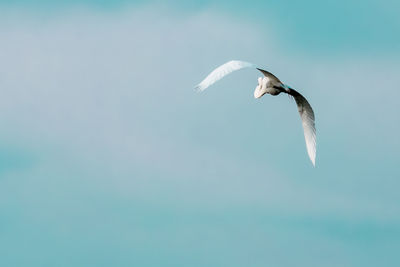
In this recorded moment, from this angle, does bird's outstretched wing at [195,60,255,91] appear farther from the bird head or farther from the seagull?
the bird head

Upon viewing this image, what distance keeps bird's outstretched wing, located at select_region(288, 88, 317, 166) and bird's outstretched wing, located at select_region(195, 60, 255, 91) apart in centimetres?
989

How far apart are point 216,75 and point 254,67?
317 centimetres

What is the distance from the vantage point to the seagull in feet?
170

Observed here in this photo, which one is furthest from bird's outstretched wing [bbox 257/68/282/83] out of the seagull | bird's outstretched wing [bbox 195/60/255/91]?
bird's outstretched wing [bbox 195/60/255/91]

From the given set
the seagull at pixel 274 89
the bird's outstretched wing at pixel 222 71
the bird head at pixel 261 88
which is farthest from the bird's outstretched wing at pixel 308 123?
the bird's outstretched wing at pixel 222 71

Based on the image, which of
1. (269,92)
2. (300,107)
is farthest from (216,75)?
(300,107)

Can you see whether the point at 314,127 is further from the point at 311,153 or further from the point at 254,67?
the point at 254,67

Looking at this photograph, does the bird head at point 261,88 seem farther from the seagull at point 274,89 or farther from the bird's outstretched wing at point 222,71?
the bird's outstretched wing at point 222,71

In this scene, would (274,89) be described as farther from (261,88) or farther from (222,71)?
(222,71)

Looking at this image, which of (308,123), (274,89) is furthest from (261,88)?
(308,123)

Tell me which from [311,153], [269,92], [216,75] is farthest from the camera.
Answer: [311,153]

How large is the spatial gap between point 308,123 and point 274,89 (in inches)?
237

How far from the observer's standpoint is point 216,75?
170 ft

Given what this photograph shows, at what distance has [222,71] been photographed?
52188mm
